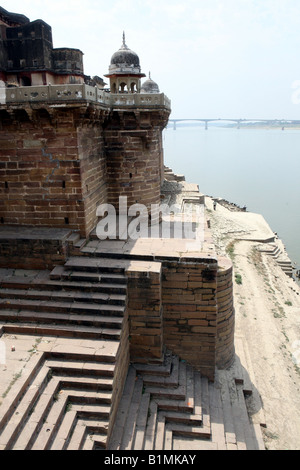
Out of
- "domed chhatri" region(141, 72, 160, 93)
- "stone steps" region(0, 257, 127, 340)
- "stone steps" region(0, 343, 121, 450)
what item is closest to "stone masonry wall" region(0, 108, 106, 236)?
"stone steps" region(0, 257, 127, 340)

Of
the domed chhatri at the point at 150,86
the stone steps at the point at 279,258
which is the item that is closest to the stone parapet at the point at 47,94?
the domed chhatri at the point at 150,86

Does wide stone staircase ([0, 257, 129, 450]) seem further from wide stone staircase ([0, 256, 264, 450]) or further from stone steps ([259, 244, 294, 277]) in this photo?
stone steps ([259, 244, 294, 277])

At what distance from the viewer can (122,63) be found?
34.5ft

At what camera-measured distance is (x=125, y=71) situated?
10523 mm

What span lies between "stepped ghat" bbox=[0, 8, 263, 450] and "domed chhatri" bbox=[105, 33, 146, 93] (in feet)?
4.42

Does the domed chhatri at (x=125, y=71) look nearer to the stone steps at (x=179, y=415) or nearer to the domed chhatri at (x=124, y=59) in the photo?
the domed chhatri at (x=124, y=59)

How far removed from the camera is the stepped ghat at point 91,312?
589 centimetres

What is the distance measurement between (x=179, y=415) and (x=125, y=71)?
917cm

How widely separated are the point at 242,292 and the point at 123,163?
7171mm

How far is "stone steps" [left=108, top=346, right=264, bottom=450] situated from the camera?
625 cm

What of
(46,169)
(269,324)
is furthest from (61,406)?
(269,324)

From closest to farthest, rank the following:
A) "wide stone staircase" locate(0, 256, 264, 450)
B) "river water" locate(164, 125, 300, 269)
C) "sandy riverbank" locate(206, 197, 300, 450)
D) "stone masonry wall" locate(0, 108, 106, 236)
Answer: "wide stone staircase" locate(0, 256, 264, 450)
"stone masonry wall" locate(0, 108, 106, 236)
"sandy riverbank" locate(206, 197, 300, 450)
"river water" locate(164, 125, 300, 269)

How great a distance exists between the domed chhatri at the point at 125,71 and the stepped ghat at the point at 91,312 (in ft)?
4.42
